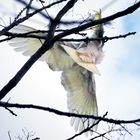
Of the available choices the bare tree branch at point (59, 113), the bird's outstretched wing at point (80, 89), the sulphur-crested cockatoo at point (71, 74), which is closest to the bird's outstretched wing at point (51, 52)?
the sulphur-crested cockatoo at point (71, 74)

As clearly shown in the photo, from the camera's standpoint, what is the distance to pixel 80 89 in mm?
7668

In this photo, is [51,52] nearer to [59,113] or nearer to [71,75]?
[71,75]

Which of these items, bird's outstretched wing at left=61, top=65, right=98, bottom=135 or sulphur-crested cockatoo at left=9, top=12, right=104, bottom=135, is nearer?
sulphur-crested cockatoo at left=9, top=12, right=104, bottom=135

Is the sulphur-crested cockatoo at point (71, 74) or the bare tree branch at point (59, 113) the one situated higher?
the sulphur-crested cockatoo at point (71, 74)

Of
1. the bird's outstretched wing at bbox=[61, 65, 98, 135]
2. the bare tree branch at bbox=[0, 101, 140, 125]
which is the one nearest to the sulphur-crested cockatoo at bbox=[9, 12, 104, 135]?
the bird's outstretched wing at bbox=[61, 65, 98, 135]

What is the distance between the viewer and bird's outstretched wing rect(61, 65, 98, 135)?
7465 mm

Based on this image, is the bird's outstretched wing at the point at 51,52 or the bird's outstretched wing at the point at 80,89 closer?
the bird's outstretched wing at the point at 51,52

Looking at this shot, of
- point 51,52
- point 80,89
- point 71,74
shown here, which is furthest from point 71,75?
point 51,52

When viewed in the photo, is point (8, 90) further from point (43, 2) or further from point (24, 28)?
point (24, 28)

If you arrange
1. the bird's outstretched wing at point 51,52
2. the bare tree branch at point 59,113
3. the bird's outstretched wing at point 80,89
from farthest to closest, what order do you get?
the bird's outstretched wing at point 80,89
the bird's outstretched wing at point 51,52
the bare tree branch at point 59,113

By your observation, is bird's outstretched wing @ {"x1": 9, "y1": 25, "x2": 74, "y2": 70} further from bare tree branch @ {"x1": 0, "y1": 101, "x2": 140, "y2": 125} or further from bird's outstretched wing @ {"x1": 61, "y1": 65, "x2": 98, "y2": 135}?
bare tree branch @ {"x1": 0, "y1": 101, "x2": 140, "y2": 125}

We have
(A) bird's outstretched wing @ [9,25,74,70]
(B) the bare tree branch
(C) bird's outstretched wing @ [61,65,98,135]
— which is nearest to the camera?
(B) the bare tree branch

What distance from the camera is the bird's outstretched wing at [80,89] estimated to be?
7.46m

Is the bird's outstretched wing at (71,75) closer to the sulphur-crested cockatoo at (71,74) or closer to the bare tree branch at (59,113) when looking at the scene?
the sulphur-crested cockatoo at (71,74)
